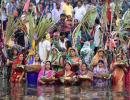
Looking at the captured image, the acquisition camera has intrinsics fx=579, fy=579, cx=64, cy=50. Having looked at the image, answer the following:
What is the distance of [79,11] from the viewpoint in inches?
755

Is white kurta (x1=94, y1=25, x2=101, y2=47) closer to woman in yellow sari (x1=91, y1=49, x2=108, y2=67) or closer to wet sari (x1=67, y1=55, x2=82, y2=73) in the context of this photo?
woman in yellow sari (x1=91, y1=49, x2=108, y2=67)

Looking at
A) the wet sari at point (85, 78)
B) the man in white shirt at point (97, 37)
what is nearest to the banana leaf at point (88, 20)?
the man in white shirt at point (97, 37)

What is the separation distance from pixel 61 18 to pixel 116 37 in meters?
2.22

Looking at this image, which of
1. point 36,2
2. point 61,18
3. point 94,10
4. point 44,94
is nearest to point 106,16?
point 94,10

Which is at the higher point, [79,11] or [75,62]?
[79,11]

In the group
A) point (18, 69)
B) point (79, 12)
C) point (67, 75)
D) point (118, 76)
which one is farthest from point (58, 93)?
point (79, 12)

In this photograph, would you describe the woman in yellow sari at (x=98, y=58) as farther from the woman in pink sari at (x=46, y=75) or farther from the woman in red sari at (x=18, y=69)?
the woman in red sari at (x=18, y=69)

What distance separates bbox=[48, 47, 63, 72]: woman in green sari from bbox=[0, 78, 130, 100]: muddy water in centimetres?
105

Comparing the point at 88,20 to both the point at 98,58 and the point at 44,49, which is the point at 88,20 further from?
the point at 98,58

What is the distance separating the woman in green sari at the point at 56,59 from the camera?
17.2 meters

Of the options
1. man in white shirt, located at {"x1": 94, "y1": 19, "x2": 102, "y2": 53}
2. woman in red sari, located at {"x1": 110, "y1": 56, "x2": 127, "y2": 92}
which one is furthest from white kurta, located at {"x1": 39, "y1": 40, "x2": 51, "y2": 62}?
woman in red sari, located at {"x1": 110, "y1": 56, "x2": 127, "y2": 92}

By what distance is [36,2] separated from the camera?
20.1m

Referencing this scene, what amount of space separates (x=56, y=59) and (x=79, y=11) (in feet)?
8.32

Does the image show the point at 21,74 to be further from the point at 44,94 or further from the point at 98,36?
the point at 44,94
